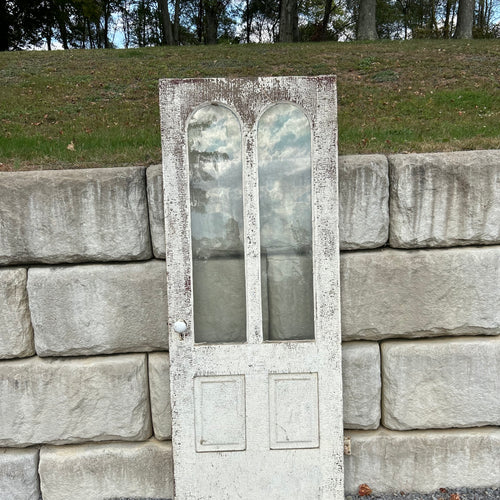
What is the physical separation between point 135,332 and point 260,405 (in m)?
0.90

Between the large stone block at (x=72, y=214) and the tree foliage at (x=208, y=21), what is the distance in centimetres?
1956

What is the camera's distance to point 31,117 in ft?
22.0

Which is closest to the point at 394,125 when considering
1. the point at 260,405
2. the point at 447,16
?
the point at 260,405

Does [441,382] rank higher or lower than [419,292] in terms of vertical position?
lower

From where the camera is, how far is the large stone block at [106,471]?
10.9ft

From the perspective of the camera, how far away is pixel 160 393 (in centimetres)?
331

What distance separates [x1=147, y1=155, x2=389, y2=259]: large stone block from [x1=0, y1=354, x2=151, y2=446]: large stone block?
2.73 feet

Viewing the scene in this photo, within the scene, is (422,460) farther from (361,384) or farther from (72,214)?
(72,214)

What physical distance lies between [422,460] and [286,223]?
72.7 inches

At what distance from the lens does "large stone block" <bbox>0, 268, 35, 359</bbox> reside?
315 centimetres

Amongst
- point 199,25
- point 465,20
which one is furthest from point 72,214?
point 199,25

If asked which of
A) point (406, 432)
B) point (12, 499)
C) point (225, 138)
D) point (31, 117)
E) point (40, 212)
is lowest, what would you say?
point (12, 499)

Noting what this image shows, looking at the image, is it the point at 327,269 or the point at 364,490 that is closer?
the point at 327,269

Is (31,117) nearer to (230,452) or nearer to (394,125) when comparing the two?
(394,125)
